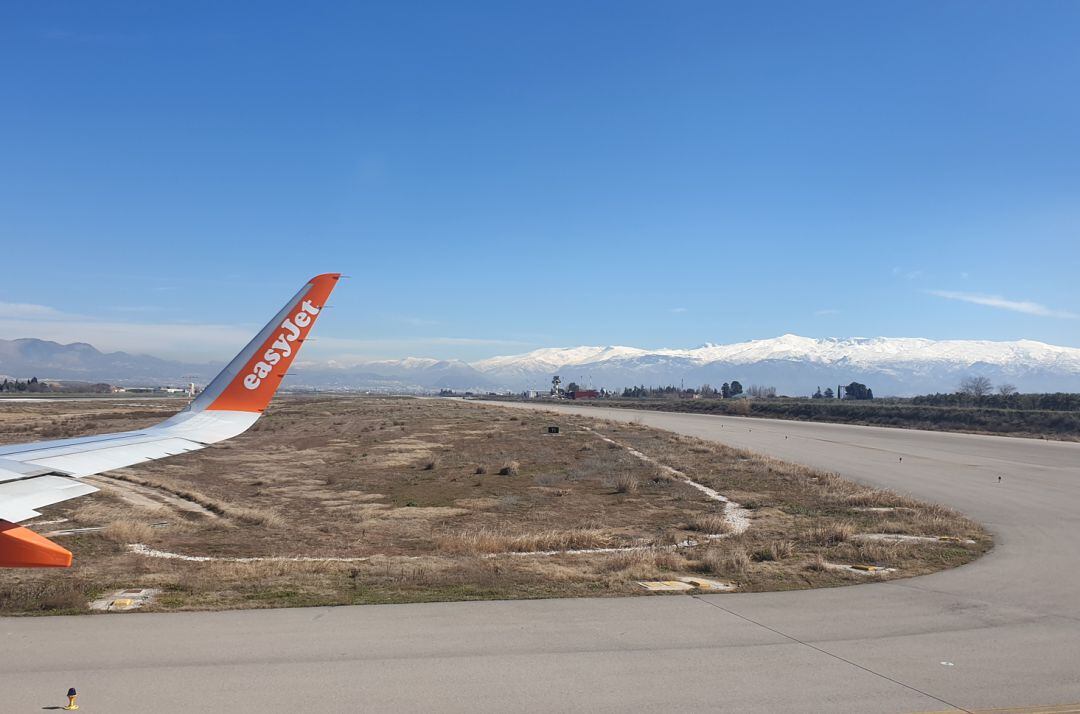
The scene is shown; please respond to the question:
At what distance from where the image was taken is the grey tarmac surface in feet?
24.0

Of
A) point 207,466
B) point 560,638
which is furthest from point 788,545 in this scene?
point 207,466

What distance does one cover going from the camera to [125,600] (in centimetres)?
1073

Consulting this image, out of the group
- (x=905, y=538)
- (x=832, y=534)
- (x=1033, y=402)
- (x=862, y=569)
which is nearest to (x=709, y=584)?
(x=862, y=569)

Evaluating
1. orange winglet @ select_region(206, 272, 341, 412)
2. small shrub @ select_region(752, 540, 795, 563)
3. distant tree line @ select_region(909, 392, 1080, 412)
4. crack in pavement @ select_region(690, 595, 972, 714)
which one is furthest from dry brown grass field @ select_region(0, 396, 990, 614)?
distant tree line @ select_region(909, 392, 1080, 412)

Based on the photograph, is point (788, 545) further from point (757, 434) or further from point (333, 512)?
point (757, 434)

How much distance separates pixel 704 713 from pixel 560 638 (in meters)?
2.62

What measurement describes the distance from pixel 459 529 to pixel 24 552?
13386 mm

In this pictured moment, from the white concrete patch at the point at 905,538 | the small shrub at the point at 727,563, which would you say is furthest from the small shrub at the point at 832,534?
the small shrub at the point at 727,563

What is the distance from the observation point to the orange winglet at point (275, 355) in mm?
11211

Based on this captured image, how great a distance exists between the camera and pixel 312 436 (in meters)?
52.3

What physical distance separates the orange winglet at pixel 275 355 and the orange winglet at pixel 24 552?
4.29 metres

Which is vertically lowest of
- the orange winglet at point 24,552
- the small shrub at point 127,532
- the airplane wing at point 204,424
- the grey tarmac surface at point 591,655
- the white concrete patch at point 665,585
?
the small shrub at point 127,532

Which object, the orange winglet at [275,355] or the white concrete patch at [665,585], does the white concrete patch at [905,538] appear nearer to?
the white concrete patch at [665,585]

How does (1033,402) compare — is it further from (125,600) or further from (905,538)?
(125,600)
